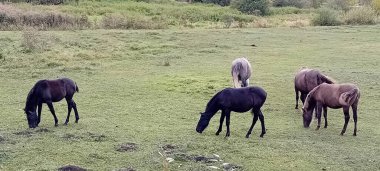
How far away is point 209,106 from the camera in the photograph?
10.2 metres

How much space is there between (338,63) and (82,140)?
14.0 meters

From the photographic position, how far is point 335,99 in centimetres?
1081

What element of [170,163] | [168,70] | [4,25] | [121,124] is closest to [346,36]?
[168,70]

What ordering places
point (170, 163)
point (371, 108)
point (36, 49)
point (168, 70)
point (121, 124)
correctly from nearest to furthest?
point (170, 163)
point (121, 124)
point (371, 108)
point (168, 70)
point (36, 49)

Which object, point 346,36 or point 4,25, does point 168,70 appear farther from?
point 346,36

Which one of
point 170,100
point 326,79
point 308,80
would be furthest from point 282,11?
point 326,79

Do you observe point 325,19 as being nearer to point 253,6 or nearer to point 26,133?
point 253,6

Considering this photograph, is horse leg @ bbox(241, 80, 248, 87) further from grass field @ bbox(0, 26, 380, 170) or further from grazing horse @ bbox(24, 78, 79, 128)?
grazing horse @ bbox(24, 78, 79, 128)

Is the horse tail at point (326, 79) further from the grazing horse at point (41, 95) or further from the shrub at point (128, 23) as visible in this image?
the shrub at point (128, 23)

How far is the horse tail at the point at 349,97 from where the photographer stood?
10.6 metres

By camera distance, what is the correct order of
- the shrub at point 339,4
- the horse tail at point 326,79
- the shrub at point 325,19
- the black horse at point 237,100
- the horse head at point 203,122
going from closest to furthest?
the black horse at point 237,100 < the horse head at point 203,122 < the horse tail at point 326,79 < the shrub at point 325,19 < the shrub at point 339,4

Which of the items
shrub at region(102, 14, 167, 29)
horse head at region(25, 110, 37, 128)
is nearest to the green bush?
shrub at region(102, 14, 167, 29)

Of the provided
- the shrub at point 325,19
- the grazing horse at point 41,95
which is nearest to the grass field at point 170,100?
the grazing horse at point 41,95

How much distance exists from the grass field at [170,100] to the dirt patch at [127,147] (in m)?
0.10
